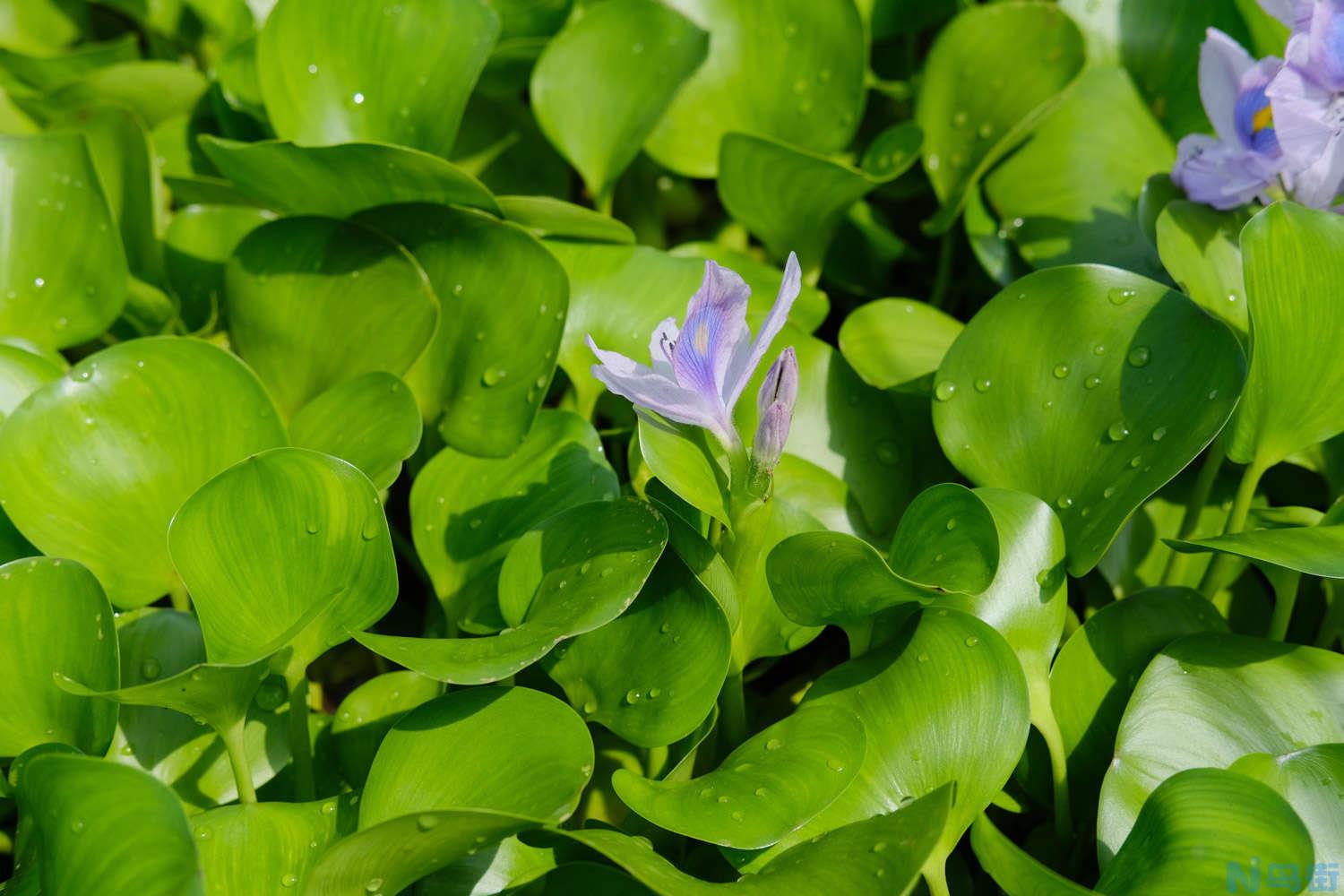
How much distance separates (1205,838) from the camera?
0.68 m

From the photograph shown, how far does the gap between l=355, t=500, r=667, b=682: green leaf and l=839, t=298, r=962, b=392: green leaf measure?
1.09 ft

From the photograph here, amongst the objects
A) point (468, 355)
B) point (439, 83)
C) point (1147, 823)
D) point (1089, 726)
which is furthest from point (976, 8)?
point (1147, 823)

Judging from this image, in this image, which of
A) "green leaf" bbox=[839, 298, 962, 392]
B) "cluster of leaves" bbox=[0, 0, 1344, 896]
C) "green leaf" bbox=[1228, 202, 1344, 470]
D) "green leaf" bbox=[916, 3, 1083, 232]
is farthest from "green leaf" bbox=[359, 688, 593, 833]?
"green leaf" bbox=[916, 3, 1083, 232]

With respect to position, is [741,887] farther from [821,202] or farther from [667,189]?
[667,189]

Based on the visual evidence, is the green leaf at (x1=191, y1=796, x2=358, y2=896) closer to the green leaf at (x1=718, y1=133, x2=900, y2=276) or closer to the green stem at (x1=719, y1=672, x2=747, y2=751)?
the green stem at (x1=719, y1=672, x2=747, y2=751)

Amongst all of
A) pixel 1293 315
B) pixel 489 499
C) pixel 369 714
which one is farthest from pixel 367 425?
pixel 1293 315

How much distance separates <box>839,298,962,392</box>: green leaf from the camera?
40.7 inches

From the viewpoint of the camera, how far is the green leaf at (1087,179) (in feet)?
3.82

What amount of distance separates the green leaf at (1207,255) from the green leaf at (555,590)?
0.52 m

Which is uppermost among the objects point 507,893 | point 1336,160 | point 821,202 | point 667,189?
point 1336,160

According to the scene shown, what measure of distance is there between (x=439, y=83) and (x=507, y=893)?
28.6 inches

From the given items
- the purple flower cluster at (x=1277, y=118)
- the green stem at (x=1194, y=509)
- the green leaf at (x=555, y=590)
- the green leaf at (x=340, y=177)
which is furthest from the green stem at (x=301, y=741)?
the purple flower cluster at (x=1277, y=118)

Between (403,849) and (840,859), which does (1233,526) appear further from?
(403,849)

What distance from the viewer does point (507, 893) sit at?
77 centimetres
